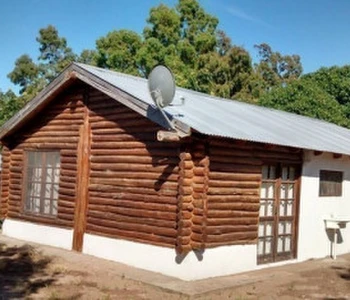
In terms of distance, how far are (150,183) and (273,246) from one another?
134 inches

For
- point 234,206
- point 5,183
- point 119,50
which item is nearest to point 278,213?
point 234,206

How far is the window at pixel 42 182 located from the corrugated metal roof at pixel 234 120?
2.77 metres

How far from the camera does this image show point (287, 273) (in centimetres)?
1066

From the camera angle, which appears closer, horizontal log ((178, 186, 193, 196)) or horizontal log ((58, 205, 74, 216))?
horizontal log ((178, 186, 193, 196))

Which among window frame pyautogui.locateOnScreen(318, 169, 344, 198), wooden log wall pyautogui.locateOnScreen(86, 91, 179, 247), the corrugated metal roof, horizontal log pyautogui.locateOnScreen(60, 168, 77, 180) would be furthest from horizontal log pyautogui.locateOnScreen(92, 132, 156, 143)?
window frame pyautogui.locateOnScreen(318, 169, 344, 198)

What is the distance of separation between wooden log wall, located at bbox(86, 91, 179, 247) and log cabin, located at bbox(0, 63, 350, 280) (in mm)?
27

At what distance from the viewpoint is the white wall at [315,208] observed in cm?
1227

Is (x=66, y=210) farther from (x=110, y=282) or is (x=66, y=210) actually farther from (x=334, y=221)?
(x=334, y=221)

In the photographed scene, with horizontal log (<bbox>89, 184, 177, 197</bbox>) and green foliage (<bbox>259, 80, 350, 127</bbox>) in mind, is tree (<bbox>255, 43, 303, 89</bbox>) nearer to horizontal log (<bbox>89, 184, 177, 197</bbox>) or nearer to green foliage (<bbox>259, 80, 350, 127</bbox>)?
green foliage (<bbox>259, 80, 350, 127</bbox>)

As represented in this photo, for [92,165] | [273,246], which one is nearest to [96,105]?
[92,165]

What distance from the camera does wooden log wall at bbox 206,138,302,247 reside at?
380 inches

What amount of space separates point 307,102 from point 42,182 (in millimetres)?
17372

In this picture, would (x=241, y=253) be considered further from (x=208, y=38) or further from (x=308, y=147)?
(x=208, y=38)

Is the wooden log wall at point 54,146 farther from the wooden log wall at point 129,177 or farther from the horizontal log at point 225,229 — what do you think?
the horizontal log at point 225,229
